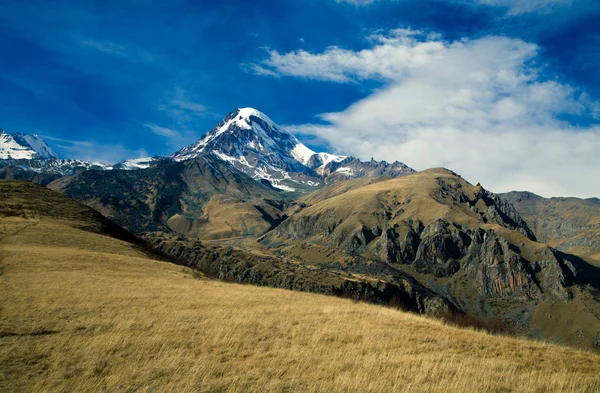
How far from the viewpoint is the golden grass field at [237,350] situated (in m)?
12.5

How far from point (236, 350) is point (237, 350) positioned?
6 cm

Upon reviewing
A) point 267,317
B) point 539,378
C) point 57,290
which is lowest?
point 57,290

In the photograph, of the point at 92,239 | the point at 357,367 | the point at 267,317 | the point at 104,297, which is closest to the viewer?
the point at 357,367

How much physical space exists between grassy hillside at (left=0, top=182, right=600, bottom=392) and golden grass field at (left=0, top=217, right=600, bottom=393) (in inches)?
2.3

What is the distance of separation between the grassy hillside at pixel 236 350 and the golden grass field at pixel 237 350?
6cm

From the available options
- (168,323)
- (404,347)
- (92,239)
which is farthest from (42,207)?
(404,347)

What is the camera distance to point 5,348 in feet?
49.0

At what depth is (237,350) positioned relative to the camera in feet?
52.8

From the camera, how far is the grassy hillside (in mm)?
12539

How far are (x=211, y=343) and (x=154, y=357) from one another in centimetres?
272

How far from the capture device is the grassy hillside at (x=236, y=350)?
12.5 metres

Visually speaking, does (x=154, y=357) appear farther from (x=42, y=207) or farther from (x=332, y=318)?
(x=42, y=207)

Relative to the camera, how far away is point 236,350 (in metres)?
16.0

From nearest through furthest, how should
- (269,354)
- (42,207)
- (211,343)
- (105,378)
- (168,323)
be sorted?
(105,378) < (269,354) < (211,343) < (168,323) < (42,207)
